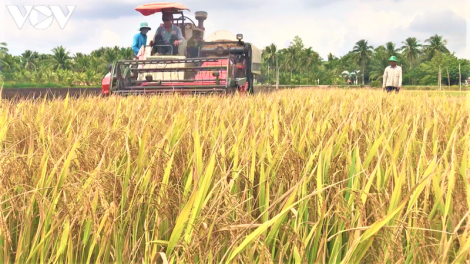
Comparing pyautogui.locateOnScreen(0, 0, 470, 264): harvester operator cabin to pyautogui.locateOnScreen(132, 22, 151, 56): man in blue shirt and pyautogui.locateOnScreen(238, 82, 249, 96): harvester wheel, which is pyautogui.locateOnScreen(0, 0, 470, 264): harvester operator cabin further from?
pyautogui.locateOnScreen(132, 22, 151, 56): man in blue shirt

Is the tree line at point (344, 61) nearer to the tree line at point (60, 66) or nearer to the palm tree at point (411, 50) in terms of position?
the palm tree at point (411, 50)

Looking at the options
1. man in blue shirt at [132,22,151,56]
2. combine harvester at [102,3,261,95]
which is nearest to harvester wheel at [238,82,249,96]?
combine harvester at [102,3,261,95]

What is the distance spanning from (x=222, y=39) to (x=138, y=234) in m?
9.28

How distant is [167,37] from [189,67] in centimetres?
158

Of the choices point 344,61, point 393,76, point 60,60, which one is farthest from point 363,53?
point 393,76

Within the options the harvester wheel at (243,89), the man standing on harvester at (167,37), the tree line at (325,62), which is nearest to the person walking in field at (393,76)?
the harvester wheel at (243,89)

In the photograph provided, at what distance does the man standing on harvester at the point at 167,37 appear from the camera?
8.35 m

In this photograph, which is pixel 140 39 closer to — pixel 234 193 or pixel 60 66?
pixel 234 193

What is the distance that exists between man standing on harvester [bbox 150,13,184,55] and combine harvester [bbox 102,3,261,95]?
0.36 ft

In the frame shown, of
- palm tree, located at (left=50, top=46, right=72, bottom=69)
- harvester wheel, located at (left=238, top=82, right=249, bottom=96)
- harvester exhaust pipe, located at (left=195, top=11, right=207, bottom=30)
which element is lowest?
harvester wheel, located at (left=238, top=82, right=249, bottom=96)

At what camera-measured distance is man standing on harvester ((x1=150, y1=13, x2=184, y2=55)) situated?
8352 mm

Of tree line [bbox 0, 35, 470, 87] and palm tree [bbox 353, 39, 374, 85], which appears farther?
palm tree [bbox 353, 39, 374, 85]

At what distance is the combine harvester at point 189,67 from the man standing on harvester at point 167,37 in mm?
110

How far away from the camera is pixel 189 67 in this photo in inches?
285
